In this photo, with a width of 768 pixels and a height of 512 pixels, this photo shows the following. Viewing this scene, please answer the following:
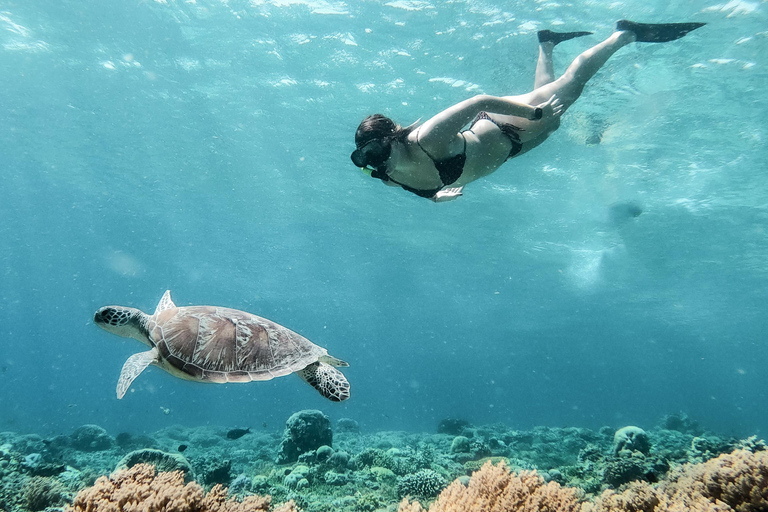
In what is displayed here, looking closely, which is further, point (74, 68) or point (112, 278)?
point (112, 278)

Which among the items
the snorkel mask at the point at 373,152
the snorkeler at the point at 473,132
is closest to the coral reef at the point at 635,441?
the snorkeler at the point at 473,132

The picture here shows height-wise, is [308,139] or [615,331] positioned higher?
[615,331]

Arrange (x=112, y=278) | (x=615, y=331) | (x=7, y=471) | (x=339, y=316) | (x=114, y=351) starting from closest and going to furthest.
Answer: (x=7, y=471)
(x=615, y=331)
(x=112, y=278)
(x=339, y=316)
(x=114, y=351)

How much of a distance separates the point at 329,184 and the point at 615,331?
5075cm

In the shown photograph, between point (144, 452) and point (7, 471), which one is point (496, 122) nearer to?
point (144, 452)

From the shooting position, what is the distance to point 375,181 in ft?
68.4

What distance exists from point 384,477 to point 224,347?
5.58m

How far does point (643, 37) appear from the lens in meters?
5.17

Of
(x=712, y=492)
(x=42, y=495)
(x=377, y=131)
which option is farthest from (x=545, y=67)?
(x=42, y=495)

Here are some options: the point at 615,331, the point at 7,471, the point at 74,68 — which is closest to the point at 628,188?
the point at 7,471

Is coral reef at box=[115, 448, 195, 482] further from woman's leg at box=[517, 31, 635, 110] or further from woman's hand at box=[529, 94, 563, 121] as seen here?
woman's leg at box=[517, 31, 635, 110]

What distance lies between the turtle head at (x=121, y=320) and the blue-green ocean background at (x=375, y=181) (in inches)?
447

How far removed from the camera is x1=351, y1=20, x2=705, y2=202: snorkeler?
13.3ft

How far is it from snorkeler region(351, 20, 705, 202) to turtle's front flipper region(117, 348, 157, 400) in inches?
133
